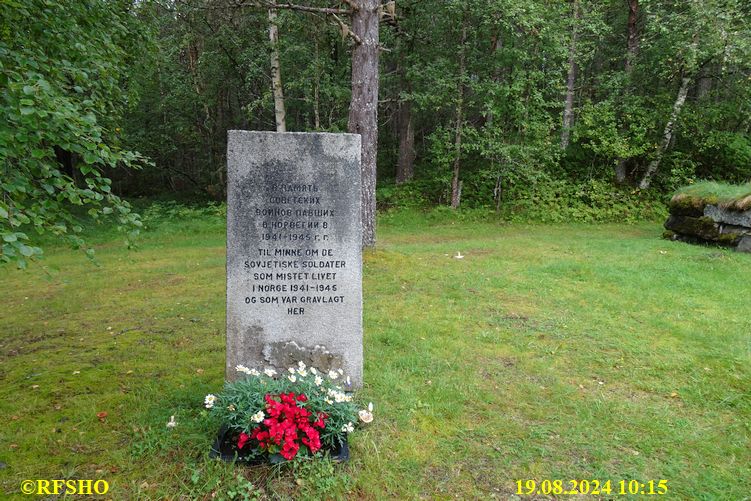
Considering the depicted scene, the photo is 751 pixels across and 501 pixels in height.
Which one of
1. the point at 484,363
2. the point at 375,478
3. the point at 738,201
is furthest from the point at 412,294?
the point at 738,201

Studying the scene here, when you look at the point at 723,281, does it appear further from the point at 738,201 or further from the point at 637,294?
the point at 738,201

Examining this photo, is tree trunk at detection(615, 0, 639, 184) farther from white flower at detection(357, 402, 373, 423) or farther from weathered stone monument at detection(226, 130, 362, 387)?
white flower at detection(357, 402, 373, 423)

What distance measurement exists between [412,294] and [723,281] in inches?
194

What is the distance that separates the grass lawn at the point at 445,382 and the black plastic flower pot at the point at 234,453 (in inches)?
2.9

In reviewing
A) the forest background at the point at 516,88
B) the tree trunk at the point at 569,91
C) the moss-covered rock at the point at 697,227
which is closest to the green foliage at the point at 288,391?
the moss-covered rock at the point at 697,227

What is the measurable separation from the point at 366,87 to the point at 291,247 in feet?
18.1

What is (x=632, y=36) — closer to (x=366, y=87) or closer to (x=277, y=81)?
(x=277, y=81)

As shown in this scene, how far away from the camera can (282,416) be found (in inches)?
130

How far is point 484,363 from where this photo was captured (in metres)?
5.02

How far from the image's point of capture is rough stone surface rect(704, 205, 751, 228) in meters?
10.2

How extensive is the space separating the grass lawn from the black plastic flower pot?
74 mm

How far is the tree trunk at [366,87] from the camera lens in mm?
8477

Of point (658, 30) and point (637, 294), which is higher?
point (658, 30)

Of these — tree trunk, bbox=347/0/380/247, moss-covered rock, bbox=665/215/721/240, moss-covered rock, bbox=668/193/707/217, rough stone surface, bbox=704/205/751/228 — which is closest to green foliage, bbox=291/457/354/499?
tree trunk, bbox=347/0/380/247
